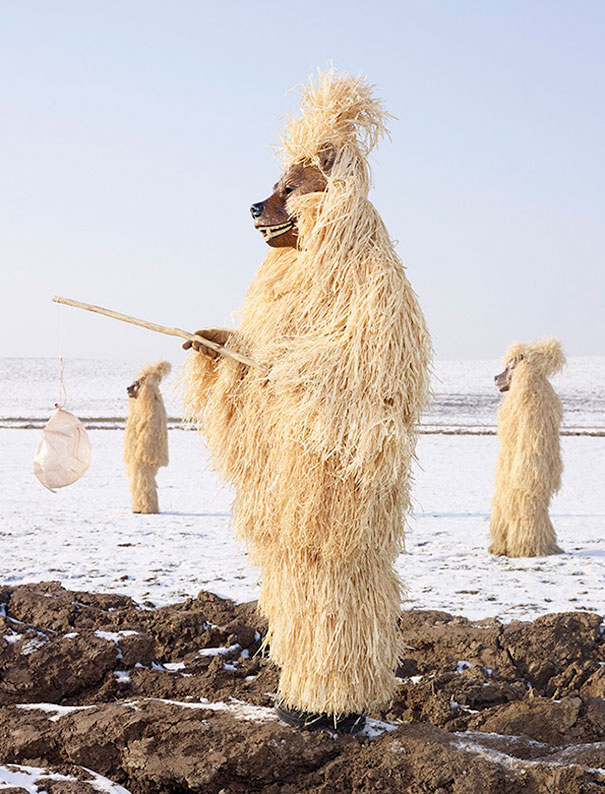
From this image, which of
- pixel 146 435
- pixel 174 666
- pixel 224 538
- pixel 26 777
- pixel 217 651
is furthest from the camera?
pixel 146 435

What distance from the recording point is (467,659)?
14.4 ft

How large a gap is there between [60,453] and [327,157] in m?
1.91

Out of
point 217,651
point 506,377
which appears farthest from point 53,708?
point 506,377

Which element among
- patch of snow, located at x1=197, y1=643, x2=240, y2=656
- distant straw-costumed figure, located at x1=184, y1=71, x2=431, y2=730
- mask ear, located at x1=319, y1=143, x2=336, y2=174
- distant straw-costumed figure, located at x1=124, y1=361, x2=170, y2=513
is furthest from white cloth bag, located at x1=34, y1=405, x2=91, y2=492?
distant straw-costumed figure, located at x1=124, y1=361, x2=170, y2=513

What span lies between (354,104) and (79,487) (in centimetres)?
966

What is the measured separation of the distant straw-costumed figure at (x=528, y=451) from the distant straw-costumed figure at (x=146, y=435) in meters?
4.11

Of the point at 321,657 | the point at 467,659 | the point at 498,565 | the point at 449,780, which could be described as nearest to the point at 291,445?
the point at 321,657

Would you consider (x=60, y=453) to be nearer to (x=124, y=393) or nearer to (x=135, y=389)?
(x=135, y=389)

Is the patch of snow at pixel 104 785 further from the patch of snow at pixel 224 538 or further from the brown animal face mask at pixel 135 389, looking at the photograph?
the brown animal face mask at pixel 135 389

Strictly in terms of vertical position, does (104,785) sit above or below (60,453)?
below

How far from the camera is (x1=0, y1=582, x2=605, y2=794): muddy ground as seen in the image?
3113 millimetres

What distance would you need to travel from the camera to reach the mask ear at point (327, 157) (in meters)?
3.26

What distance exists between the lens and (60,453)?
3.88 metres

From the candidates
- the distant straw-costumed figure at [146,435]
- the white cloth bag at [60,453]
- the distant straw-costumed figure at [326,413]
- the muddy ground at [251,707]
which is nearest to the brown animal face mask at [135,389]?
the distant straw-costumed figure at [146,435]
